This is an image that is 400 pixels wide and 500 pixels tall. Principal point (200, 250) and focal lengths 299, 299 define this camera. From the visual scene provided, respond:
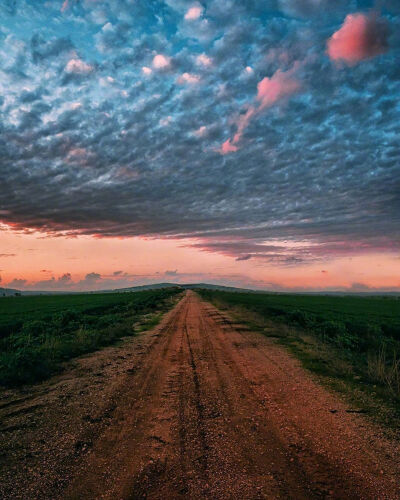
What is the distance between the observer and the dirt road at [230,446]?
420 centimetres

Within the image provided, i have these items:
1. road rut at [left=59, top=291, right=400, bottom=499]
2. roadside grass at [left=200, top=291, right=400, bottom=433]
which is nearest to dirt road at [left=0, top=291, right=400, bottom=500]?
road rut at [left=59, top=291, right=400, bottom=499]

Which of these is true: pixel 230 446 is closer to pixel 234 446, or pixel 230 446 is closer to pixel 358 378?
pixel 234 446

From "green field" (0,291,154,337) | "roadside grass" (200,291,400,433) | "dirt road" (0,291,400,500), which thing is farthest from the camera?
"green field" (0,291,154,337)

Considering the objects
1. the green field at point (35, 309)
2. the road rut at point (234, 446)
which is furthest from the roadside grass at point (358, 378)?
the green field at point (35, 309)

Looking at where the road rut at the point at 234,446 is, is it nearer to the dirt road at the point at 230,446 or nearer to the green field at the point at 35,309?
the dirt road at the point at 230,446

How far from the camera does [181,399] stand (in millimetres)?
7578

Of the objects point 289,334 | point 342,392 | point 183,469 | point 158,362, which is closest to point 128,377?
point 158,362

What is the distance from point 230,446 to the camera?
527 centimetres

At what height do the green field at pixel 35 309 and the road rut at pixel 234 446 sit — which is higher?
the road rut at pixel 234 446

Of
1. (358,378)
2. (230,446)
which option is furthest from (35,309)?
(230,446)

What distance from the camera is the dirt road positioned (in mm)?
4203

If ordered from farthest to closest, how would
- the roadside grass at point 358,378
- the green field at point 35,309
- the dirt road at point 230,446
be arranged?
the green field at point 35,309 < the roadside grass at point 358,378 < the dirt road at point 230,446

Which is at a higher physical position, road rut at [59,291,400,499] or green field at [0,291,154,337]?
road rut at [59,291,400,499]

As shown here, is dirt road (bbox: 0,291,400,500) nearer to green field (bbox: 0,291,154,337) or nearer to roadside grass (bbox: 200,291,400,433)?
roadside grass (bbox: 200,291,400,433)
